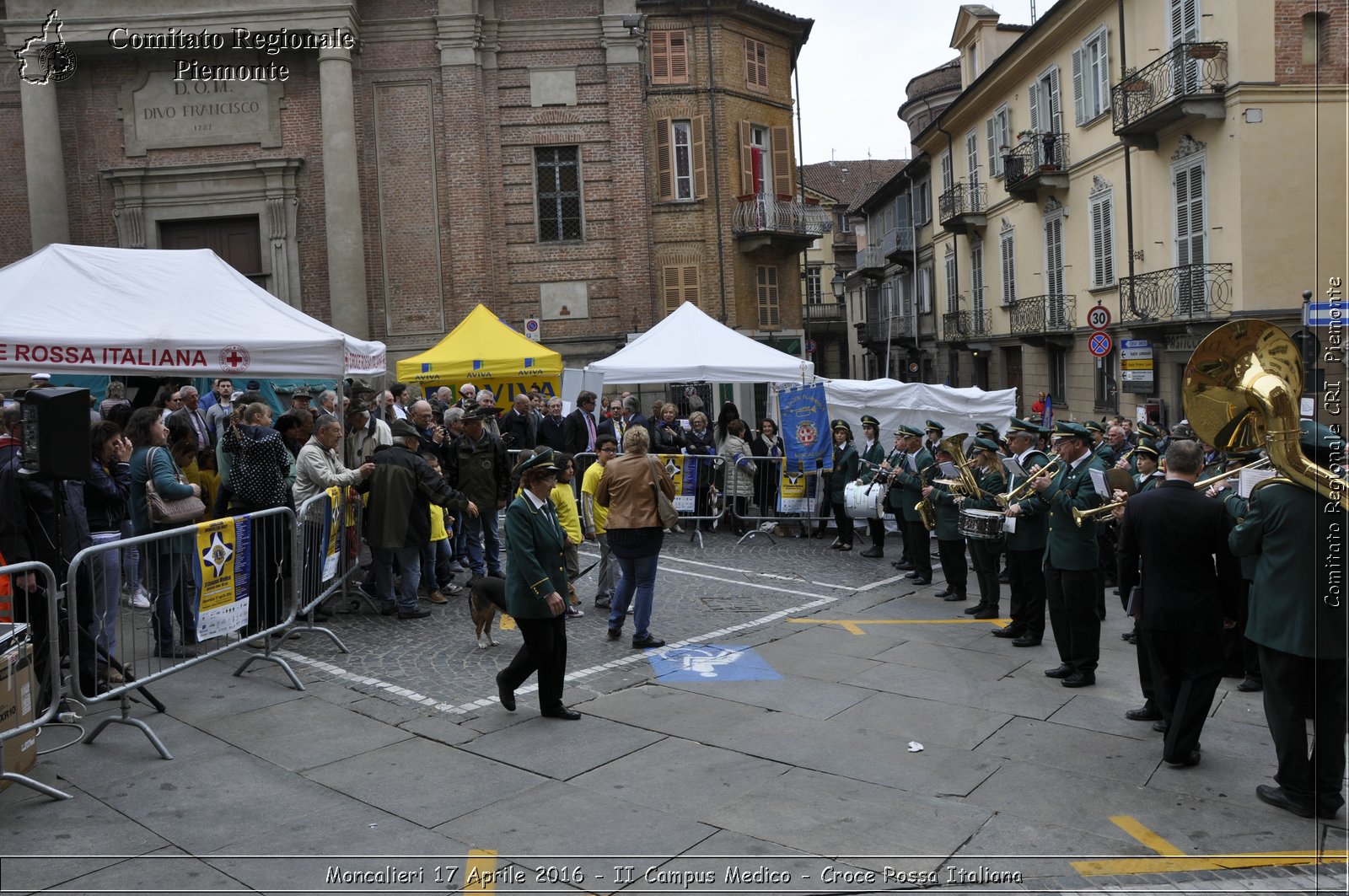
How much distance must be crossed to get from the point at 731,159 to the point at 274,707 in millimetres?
24555

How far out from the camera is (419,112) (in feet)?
86.8

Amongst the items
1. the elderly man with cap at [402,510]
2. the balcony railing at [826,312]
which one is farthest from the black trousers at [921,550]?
the balcony railing at [826,312]

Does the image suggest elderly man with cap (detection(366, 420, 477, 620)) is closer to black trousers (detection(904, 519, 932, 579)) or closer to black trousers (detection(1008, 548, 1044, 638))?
black trousers (detection(1008, 548, 1044, 638))

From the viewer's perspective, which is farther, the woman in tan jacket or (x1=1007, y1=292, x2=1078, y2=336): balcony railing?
(x1=1007, y1=292, x2=1078, y2=336): balcony railing

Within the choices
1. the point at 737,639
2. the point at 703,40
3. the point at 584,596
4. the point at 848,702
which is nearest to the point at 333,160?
the point at 703,40

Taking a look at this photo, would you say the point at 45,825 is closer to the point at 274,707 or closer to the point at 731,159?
the point at 274,707

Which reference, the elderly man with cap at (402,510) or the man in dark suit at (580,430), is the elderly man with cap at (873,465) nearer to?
the man in dark suit at (580,430)

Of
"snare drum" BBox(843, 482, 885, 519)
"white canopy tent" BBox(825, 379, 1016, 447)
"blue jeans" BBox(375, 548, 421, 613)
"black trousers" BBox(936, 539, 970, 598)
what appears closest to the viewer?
"blue jeans" BBox(375, 548, 421, 613)

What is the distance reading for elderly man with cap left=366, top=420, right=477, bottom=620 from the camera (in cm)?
971

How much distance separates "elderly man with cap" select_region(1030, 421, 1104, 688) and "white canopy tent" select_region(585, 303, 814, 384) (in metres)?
7.48

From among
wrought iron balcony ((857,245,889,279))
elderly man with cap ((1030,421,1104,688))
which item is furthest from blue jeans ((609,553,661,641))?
wrought iron balcony ((857,245,889,279))

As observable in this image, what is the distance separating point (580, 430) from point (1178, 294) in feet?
44.7

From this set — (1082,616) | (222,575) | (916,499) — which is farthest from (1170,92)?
(222,575)

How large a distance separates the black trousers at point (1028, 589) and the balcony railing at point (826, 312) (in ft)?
187
